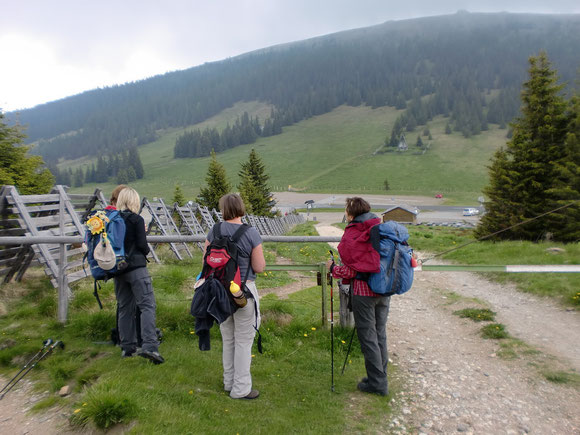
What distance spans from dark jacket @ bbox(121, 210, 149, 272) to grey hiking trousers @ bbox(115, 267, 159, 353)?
0.16 meters

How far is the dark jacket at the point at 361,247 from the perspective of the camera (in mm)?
4195

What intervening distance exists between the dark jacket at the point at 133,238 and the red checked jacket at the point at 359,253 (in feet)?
8.10

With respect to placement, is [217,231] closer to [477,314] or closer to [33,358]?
[33,358]

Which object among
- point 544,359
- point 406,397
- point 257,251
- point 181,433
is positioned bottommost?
point 544,359

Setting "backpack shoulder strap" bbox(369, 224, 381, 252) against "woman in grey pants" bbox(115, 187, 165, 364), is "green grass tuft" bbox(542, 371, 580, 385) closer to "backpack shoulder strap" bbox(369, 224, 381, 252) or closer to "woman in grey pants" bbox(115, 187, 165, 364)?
"backpack shoulder strap" bbox(369, 224, 381, 252)

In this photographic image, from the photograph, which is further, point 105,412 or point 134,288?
point 134,288

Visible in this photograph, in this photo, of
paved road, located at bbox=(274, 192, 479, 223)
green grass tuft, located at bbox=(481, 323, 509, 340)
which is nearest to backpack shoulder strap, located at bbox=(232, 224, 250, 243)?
green grass tuft, located at bbox=(481, 323, 509, 340)

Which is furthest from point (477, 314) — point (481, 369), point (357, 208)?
point (357, 208)

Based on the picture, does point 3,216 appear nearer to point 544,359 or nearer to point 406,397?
point 406,397

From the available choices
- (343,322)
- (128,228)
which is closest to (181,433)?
(128,228)

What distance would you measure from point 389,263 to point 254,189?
38198 millimetres

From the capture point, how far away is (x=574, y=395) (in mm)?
4445

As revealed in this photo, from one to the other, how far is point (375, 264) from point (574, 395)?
300cm

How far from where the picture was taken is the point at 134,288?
4.76 meters
